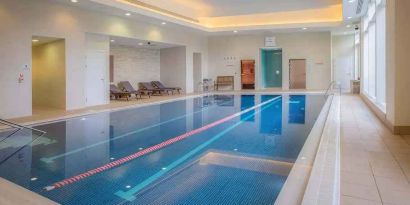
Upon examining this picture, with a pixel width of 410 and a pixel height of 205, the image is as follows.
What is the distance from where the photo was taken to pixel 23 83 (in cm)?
833

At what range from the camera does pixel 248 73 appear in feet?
61.1

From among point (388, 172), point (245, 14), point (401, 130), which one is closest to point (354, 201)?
point (388, 172)

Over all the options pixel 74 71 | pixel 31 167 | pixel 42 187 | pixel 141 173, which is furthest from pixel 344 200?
pixel 74 71

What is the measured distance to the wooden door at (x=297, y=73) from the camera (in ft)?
60.2

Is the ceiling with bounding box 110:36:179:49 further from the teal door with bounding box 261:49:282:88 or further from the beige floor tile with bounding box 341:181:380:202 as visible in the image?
the beige floor tile with bounding box 341:181:380:202

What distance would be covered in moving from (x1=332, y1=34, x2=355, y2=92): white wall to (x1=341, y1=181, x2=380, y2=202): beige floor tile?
17.4m

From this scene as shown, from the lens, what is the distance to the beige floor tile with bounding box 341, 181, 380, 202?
102 inches

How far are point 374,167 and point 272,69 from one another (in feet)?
58.8

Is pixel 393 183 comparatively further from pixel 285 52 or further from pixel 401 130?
pixel 285 52

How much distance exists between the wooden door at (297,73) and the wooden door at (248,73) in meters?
2.16

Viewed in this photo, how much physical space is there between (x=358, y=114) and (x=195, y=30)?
9665mm

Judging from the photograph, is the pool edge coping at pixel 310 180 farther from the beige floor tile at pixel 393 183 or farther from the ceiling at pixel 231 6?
the ceiling at pixel 231 6

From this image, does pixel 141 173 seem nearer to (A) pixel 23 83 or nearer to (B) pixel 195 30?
(A) pixel 23 83

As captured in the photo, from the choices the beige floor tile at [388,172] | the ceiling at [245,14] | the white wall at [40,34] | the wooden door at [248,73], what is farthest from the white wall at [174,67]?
the beige floor tile at [388,172]
